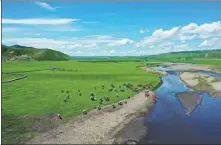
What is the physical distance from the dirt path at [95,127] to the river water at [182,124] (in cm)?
348

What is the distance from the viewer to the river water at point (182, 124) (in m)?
35.0

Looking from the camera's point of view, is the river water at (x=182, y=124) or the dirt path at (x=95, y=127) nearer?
the dirt path at (x=95, y=127)

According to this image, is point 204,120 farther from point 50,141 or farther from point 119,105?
point 50,141

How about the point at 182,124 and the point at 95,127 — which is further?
the point at 182,124

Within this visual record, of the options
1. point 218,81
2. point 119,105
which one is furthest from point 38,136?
point 218,81

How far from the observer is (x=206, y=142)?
112 ft

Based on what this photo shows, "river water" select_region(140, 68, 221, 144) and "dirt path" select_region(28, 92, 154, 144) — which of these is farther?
"river water" select_region(140, 68, 221, 144)

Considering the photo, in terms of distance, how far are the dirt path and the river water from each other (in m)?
3.48

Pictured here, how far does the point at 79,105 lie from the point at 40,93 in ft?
45.8

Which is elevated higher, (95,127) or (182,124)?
(182,124)

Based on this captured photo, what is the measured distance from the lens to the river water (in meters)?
35.0

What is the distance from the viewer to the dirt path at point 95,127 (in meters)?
34.7

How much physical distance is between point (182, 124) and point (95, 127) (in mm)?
12209

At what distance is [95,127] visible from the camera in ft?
129
